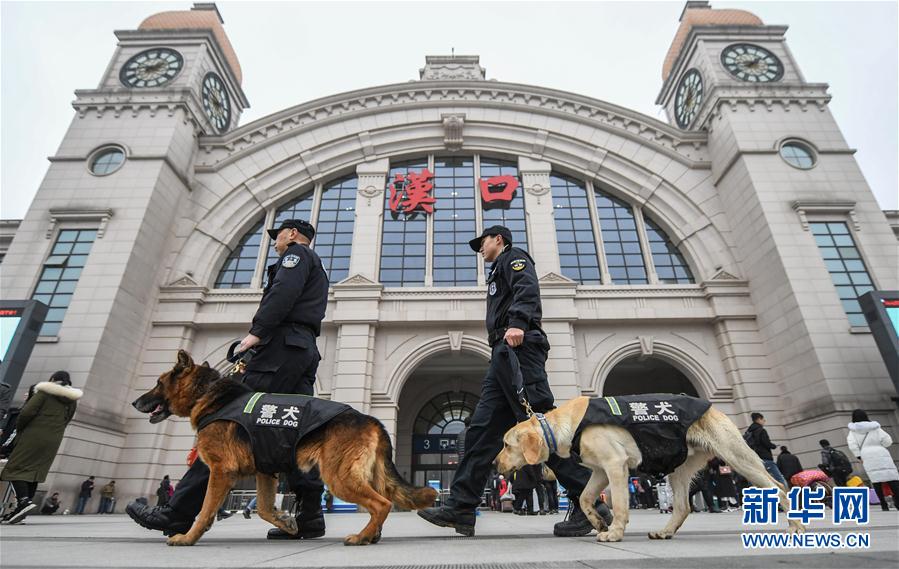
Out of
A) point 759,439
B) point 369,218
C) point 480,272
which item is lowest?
point 759,439

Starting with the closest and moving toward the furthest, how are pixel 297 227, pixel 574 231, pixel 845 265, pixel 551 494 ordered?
pixel 297 227 → pixel 551 494 → pixel 845 265 → pixel 574 231

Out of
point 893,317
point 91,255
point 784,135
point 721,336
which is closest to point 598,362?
point 721,336

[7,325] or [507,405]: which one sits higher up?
[7,325]

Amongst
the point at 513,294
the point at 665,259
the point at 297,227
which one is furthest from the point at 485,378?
the point at 665,259

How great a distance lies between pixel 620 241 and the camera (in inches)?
707

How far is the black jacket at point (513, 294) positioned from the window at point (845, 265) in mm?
14938

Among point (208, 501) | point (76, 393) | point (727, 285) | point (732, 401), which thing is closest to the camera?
point (208, 501)

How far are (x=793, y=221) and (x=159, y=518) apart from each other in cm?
1847

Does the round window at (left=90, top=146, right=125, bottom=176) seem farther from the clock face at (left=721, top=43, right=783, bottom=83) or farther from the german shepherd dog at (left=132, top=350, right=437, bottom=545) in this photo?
the clock face at (left=721, top=43, right=783, bottom=83)

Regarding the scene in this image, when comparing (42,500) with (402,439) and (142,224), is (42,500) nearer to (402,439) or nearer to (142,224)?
(142,224)

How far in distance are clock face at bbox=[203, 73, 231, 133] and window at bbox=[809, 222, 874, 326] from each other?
24.4 m

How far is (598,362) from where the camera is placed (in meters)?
15.2

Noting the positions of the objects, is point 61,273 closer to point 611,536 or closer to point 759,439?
point 611,536

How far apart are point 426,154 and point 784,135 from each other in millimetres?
13785
